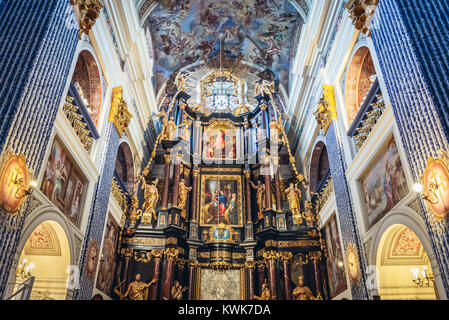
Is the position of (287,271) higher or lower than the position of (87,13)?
lower

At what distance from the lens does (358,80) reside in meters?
10.5

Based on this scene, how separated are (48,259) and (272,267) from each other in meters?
7.76

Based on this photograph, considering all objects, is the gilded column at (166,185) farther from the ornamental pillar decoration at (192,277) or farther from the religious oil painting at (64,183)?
A: the religious oil painting at (64,183)

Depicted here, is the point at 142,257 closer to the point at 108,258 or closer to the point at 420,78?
the point at 108,258

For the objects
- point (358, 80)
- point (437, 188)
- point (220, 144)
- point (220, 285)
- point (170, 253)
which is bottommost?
point (437, 188)

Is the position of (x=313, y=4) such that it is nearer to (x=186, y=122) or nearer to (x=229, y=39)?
(x=229, y=39)

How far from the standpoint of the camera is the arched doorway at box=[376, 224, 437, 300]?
8.21 m

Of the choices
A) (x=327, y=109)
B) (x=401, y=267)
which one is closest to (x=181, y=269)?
(x=401, y=267)

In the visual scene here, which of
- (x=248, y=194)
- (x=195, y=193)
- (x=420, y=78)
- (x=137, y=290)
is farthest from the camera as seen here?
(x=248, y=194)

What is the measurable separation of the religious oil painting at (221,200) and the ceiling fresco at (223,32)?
6219 mm

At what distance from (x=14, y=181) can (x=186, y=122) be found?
1240 centimetres

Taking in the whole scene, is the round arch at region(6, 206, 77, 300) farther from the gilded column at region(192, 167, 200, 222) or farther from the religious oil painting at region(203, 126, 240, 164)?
the religious oil painting at region(203, 126, 240, 164)

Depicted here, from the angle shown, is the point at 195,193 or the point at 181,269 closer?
the point at 181,269
